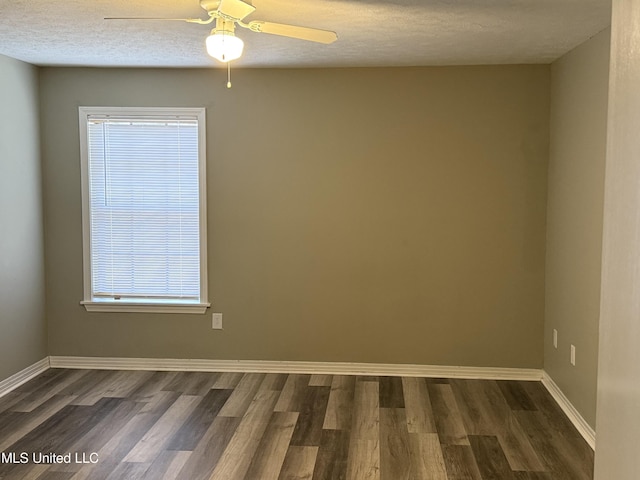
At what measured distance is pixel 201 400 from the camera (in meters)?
3.87

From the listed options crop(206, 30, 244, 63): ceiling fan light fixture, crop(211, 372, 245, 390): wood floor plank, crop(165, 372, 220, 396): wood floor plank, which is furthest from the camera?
crop(211, 372, 245, 390): wood floor plank

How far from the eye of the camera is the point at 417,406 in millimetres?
3783

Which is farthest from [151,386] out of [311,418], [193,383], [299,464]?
[299,464]

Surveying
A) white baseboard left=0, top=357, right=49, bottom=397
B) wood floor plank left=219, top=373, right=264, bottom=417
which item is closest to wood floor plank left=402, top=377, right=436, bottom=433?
wood floor plank left=219, top=373, right=264, bottom=417

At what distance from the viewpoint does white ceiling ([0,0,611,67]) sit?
275 cm

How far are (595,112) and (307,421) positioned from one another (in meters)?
2.48

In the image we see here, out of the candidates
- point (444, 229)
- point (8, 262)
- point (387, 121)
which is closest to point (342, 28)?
point (387, 121)

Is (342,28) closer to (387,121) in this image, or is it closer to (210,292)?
(387,121)

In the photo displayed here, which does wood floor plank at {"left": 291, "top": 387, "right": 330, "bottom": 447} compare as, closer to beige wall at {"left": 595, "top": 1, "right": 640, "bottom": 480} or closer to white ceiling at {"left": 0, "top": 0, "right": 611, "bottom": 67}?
beige wall at {"left": 595, "top": 1, "right": 640, "bottom": 480}

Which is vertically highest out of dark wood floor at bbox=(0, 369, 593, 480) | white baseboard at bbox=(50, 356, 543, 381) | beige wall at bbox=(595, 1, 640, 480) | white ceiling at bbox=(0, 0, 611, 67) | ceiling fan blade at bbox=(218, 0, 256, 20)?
white ceiling at bbox=(0, 0, 611, 67)

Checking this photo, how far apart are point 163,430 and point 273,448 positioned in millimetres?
705

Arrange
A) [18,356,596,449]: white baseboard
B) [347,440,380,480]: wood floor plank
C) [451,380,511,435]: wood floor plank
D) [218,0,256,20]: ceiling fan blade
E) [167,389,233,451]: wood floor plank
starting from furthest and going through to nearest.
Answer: [18,356,596,449]: white baseboard < [451,380,511,435]: wood floor plank < [167,389,233,451]: wood floor plank < [347,440,380,480]: wood floor plank < [218,0,256,20]: ceiling fan blade

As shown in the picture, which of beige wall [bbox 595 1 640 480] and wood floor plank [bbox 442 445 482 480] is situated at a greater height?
beige wall [bbox 595 1 640 480]

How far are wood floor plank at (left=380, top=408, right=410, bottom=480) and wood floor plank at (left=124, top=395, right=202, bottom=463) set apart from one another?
121 centimetres
